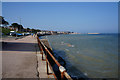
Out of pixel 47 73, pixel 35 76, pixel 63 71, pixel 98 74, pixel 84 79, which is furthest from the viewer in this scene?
pixel 98 74

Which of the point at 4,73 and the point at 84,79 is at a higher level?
the point at 4,73

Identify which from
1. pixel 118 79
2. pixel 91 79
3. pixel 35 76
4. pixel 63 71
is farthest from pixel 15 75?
pixel 118 79

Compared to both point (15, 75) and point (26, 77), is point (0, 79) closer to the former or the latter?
point (15, 75)

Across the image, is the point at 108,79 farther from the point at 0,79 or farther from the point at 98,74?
the point at 0,79

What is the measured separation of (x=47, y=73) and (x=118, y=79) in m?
5.45

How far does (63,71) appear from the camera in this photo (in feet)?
5.80

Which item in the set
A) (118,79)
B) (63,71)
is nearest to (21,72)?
(63,71)

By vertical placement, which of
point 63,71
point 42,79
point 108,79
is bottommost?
point 108,79

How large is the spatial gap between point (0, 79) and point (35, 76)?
1.06 m

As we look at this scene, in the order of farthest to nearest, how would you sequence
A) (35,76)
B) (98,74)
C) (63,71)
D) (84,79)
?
(98,74) → (84,79) → (35,76) → (63,71)

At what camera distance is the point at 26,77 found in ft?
9.91

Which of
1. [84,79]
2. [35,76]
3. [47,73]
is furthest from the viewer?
[84,79]

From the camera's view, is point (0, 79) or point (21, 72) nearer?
point (0, 79)

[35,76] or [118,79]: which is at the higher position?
[35,76]
